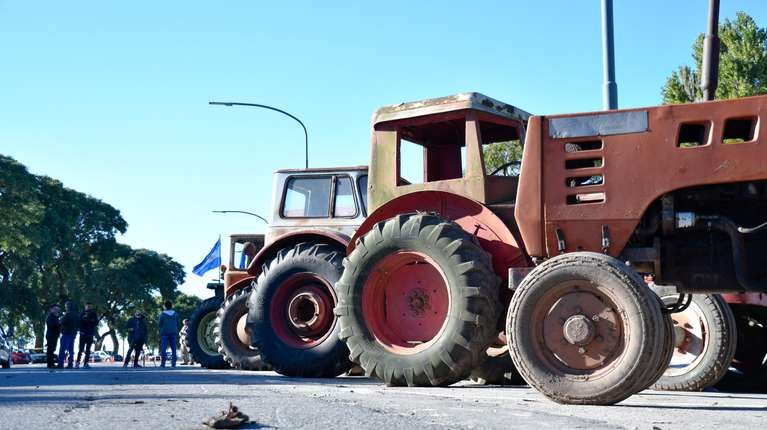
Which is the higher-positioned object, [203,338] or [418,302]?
[418,302]

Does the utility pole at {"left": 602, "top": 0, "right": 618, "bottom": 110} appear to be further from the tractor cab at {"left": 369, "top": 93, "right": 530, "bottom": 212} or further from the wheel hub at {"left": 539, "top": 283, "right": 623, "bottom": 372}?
the wheel hub at {"left": 539, "top": 283, "right": 623, "bottom": 372}

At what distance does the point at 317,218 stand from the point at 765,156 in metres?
8.08

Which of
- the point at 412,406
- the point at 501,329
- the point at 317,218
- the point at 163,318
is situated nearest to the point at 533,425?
the point at 412,406

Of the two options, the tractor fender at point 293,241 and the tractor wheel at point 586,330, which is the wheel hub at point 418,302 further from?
the tractor fender at point 293,241

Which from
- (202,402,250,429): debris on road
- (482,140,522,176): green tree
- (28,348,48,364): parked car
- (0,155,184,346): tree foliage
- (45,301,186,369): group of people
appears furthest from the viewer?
(28,348,48,364): parked car

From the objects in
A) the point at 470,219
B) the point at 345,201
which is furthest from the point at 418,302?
the point at 345,201

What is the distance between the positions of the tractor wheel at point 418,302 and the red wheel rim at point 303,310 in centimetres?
299

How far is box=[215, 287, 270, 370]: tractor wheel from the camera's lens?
1480cm

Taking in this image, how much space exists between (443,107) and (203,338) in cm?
1046

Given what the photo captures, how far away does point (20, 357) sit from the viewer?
6338cm

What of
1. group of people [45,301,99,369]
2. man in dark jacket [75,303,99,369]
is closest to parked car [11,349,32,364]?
group of people [45,301,99,369]

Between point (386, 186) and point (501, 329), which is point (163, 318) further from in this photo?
point (501, 329)

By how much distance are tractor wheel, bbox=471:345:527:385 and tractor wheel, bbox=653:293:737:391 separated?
158 centimetres

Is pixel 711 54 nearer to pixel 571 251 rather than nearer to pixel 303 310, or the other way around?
pixel 571 251
